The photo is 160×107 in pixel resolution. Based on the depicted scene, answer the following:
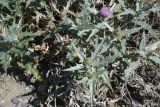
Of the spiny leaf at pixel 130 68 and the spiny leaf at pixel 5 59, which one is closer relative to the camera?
the spiny leaf at pixel 130 68

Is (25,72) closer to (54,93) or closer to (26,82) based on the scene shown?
(26,82)

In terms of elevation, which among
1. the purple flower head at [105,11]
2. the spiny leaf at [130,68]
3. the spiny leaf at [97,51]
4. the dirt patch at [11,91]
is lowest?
the dirt patch at [11,91]

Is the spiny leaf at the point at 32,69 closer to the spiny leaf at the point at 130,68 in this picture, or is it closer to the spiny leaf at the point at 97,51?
the spiny leaf at the point at 97,51

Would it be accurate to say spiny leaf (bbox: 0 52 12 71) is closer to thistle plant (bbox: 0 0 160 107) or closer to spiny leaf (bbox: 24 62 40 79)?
thistle plant (bbox: 0 0 160 107)

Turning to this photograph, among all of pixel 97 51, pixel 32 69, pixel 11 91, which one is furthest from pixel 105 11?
pixel 11 91

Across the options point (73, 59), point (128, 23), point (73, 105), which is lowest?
point (73, 105)

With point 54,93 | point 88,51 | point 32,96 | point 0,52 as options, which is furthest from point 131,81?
point 0,52

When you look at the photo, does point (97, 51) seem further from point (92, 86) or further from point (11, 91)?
point (11, 91)

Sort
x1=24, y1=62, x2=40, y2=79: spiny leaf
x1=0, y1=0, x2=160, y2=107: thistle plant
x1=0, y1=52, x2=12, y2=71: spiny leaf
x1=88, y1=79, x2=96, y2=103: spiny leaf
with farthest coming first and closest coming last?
x1=24, y1=62, x2=40, y2=79: spiny leaf < x1=0, y1=52, x2=12, y2=71: spiny leaf < x1=0, y1=0, x2=160, y2=107: thistle plant < x1=88, y1=79, x2=96, y2=103: spiny leaf

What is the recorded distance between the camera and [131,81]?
8.97 ft

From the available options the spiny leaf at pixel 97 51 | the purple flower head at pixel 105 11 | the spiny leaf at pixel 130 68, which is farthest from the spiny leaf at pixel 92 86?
the purple flower head at pixel 105 11

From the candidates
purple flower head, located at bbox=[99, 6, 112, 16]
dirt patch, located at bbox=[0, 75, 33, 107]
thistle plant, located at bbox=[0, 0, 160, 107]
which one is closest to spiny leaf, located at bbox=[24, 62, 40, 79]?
thistle plant, located at bbox=[0, 0, 160, 107]

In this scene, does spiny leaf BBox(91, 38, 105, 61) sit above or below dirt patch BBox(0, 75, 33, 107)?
above

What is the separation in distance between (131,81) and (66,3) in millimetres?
881
